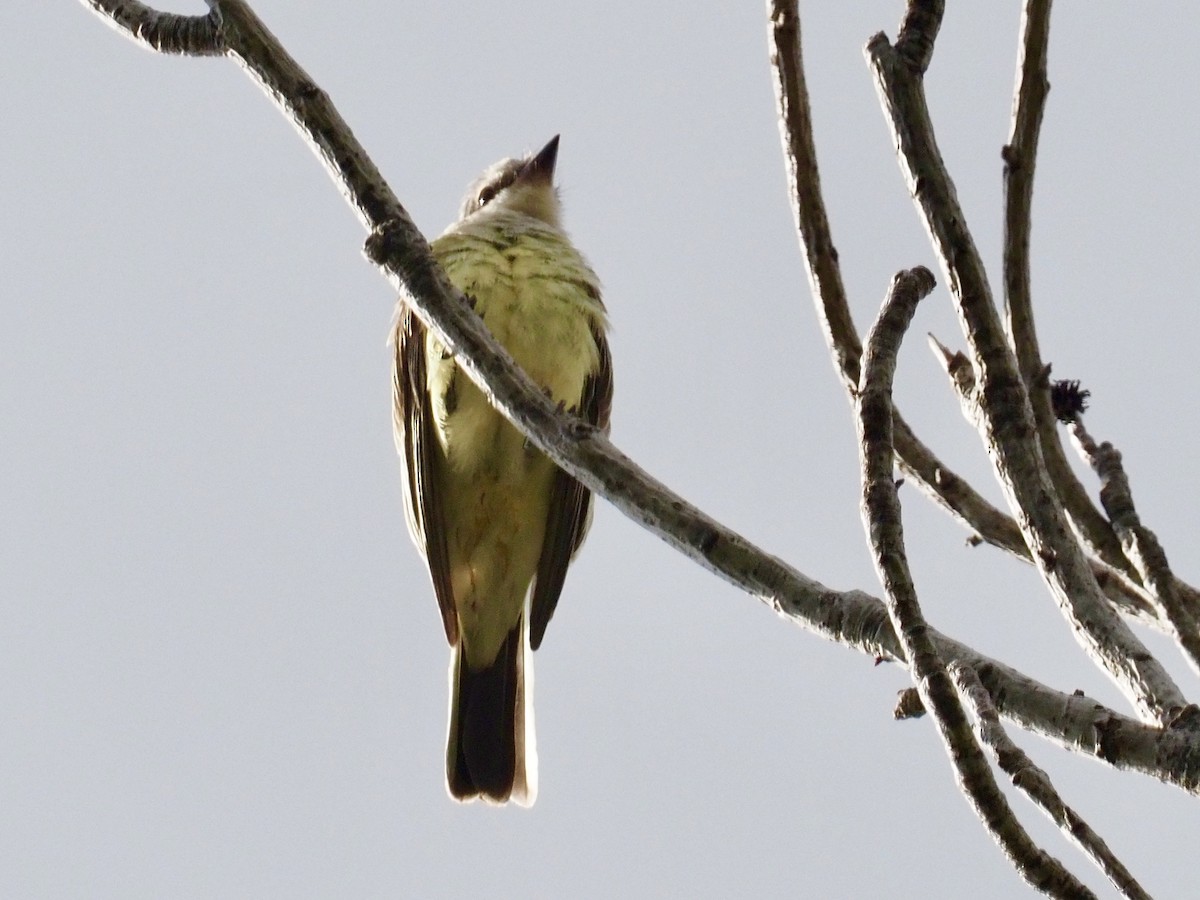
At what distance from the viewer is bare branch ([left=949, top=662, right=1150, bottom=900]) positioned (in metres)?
2.69

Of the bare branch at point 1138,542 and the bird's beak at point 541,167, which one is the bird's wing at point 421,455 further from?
the bare branch at point 1138,542

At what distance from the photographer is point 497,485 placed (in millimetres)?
6969

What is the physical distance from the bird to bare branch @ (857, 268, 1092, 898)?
346 centimetres

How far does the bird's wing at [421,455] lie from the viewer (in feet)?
22.6

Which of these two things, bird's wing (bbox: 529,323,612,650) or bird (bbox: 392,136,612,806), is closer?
bird (bbox: 392,136,612,806)

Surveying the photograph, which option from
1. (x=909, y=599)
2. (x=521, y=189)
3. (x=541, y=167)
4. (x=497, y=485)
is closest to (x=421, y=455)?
(x=497, y=485)

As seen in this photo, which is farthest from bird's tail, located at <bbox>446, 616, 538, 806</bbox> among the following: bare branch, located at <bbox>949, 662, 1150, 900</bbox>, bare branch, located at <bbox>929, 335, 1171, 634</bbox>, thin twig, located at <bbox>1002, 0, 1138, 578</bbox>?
bare branch, located at <bbox>949, 662, 1150, 900</bbox>

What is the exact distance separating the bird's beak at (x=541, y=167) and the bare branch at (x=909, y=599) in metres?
5.86

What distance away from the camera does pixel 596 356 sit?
281 inches

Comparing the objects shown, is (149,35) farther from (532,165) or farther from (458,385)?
(532,165)

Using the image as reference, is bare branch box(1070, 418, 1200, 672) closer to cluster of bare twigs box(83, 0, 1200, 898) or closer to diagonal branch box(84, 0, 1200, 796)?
cluster of bare twigs box(83, 0, 1200, 898)

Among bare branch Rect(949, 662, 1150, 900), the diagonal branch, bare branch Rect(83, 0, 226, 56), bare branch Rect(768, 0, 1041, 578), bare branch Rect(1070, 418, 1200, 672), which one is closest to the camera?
bare branch Rect(949, 662, 1150, 900)

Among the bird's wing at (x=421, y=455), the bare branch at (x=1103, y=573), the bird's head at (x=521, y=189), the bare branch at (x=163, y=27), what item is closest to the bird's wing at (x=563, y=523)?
the bird's wing at (x=421, y=455)

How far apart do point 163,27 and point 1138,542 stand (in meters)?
3.17
